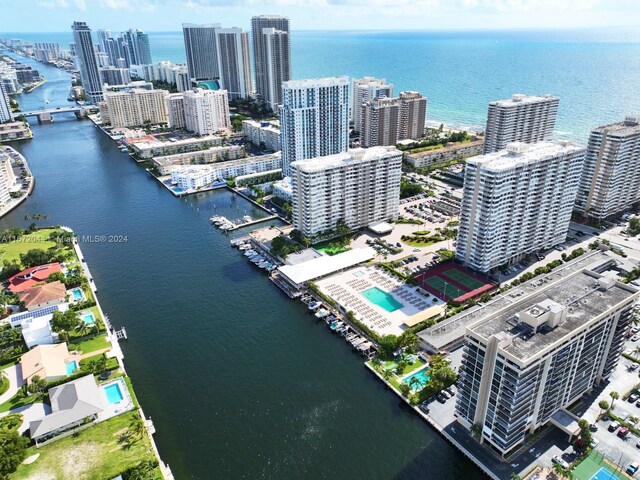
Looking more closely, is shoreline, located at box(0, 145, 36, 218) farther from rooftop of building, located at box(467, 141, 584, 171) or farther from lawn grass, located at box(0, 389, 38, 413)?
rooftop of building, located at box(467, 141, 584, 171)

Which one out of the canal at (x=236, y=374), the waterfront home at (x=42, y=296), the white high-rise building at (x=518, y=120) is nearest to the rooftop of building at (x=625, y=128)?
the white high-rise building at (x=518, y=120)

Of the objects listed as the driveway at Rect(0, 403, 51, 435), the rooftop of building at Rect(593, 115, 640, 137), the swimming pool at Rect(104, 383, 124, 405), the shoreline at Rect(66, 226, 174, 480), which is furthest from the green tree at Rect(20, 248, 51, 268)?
the rooftop of building at Rect(593, 115, 640, 137)

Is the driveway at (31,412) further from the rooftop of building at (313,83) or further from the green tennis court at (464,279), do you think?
the rooftop of building at (313,83)

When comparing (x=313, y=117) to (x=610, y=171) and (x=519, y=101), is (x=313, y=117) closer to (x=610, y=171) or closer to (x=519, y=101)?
(x=519, y=101)

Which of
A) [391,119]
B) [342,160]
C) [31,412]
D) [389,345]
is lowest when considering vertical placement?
[31,412]

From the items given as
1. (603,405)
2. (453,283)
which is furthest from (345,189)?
(603,405)

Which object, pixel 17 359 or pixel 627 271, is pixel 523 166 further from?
pixel 17 359

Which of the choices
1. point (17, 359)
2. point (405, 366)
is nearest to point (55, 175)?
point (17, 359)
